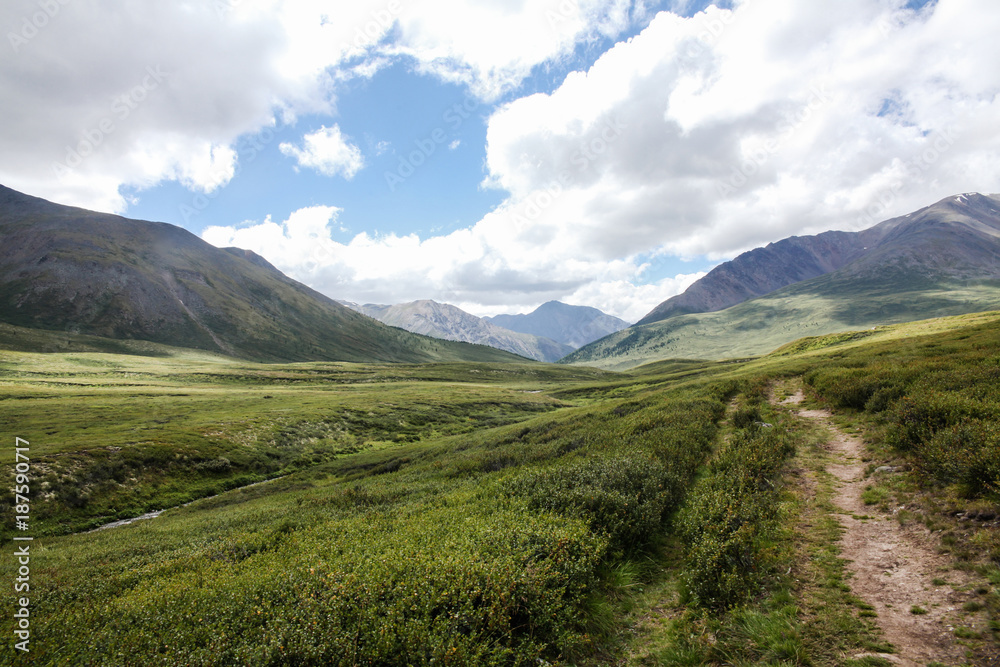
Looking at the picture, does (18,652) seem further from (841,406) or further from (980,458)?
(841,406)

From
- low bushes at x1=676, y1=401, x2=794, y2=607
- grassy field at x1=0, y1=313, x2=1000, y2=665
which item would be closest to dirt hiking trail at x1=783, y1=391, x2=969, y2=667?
grassy field at x1=0, y1=313, x2=1000, y2=665

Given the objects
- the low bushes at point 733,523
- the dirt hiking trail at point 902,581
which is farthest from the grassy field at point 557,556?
the dirt hiking trail at point 902,581

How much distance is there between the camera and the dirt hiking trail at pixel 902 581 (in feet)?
23.2

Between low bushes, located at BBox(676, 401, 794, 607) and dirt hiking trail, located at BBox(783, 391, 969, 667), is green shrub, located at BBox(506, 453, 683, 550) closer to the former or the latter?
low bushes, located at BBox(676, 401, 794, 607)

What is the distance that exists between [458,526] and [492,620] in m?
6.33

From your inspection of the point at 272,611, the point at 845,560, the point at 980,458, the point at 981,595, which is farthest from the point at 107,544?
the point at 980,458

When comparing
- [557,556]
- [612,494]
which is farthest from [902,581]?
[557,556]

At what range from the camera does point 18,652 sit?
32.1 ft

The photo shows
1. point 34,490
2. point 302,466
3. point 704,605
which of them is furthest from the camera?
point 302,466

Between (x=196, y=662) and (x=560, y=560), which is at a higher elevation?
(x=560, y=560)

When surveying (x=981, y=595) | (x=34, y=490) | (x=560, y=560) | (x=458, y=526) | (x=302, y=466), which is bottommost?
(x=302, y=466)

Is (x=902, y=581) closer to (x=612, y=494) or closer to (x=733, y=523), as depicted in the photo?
(x=733, y=523)

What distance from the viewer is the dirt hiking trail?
7.08 m

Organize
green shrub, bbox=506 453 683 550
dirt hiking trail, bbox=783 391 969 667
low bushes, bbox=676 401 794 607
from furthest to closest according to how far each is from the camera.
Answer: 1. green shrub, bbox=506 453 683 550
2. low bushes, bbox=676 401 794 607
3. dirt hiking trail, bbox=783 391 969 667
